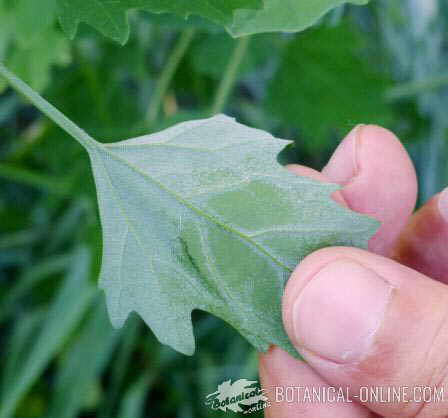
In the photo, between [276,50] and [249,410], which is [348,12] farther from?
[249,410]

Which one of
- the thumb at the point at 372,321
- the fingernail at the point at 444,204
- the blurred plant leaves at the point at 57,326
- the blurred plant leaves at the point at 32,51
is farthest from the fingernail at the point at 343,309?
the blurred plant leaves at the point at 57,326

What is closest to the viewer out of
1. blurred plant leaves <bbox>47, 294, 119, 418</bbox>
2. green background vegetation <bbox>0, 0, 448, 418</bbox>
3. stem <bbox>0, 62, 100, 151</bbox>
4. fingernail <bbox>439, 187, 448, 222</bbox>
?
stem <bbox>0, 62, 100, 151</bbox>

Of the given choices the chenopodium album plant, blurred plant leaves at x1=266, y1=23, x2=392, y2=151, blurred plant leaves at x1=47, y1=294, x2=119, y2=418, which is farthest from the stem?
blurred plant leaves at x1=47, y1=294, x2=119, y2=418

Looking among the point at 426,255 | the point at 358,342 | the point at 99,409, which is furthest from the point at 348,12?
the point at 99,409

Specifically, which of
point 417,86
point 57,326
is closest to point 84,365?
point 57,326

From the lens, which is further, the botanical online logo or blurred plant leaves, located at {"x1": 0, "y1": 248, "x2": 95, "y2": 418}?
blurred plant leaves, located at {"x1": 0, "y1": 248, "x2": 95, "y2": 418}

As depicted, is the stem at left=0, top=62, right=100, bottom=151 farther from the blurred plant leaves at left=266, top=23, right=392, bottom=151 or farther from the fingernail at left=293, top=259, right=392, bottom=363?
the blurred plant leaves at left=266, top=23, right=392, bottom=151

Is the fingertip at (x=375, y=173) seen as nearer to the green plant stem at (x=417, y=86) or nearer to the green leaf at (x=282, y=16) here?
the green leaf at (x=282, y=16)
